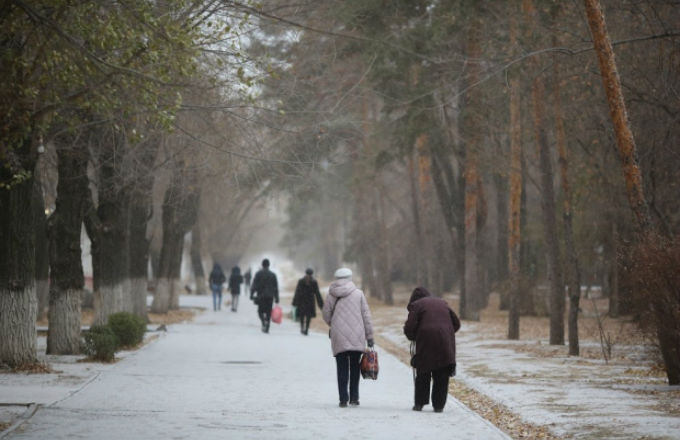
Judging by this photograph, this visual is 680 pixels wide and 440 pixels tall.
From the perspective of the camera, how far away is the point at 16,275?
51.4 ft

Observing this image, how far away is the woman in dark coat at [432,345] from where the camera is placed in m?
11.6

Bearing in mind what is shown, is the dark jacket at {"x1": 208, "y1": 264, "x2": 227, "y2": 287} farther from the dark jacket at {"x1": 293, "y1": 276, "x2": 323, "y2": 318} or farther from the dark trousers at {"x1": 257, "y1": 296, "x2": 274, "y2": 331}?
the dark jacket at {"x1": 293, "y1": 276, "x2": 323, "y2": 318}

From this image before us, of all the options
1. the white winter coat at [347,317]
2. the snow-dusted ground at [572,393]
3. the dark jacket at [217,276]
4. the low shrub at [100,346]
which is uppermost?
the dark jacket at [217,276]

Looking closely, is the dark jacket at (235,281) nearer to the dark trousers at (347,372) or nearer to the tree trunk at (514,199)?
the tree trunk at (514,199)

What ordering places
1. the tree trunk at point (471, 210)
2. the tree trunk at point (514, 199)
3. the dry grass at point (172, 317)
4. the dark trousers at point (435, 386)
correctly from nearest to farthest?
the dark trousers at point (435, 386) → the tree trunk at point (514, 199) → the tree trunk at point (471, 210) → the dry grass at point (172, 317)

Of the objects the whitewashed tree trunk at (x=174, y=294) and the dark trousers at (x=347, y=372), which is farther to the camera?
the whitewashed tree trunk at (x=174, y=294)

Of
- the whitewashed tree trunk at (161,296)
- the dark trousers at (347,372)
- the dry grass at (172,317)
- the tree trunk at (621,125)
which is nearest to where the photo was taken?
the dark trousers at (347,372)

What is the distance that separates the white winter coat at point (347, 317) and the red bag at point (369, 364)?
0.10 meters

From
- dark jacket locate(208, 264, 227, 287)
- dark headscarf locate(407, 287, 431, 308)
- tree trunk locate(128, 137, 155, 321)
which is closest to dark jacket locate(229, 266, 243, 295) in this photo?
dark jacket locate(208, 264, 227, 287)

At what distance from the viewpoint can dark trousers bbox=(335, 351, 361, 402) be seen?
12.2 meters

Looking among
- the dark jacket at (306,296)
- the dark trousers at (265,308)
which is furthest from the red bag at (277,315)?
the dark jacket at (306,296)

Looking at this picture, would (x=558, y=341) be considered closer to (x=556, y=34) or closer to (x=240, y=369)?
(x=556, y=34)

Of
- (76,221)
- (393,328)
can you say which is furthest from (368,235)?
(76,221)

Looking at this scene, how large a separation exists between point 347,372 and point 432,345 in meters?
1.28
